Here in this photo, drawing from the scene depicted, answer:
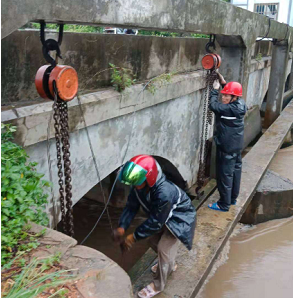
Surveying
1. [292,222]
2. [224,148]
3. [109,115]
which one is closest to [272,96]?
[292,222]

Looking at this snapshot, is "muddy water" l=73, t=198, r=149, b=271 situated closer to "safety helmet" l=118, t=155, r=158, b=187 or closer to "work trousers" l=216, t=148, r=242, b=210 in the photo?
"work trousers" l=216, t=148, r=242, b=210

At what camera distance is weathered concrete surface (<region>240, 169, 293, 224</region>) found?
6340mm

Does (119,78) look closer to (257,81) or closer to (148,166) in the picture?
(148,166)

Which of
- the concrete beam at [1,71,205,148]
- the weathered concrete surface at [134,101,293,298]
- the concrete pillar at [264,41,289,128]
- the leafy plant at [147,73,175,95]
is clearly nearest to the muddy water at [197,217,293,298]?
the weathered concrete surface at [134,101,293,298]

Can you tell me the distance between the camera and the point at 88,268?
2111mm

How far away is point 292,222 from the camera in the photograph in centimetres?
644

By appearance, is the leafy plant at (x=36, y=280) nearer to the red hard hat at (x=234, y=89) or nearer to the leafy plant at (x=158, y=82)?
the leafy plant at (x=158, y=82)

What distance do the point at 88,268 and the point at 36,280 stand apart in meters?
0.31

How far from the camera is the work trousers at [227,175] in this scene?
5246 millimetres

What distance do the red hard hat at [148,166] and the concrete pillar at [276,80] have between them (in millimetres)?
9081

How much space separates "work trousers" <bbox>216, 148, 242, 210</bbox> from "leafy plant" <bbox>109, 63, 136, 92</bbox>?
6.73 ft

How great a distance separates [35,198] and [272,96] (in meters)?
10.5

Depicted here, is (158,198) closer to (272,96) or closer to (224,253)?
(224,253)

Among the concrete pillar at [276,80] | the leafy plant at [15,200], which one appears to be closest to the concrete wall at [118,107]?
the leafy plant at [15,200]
